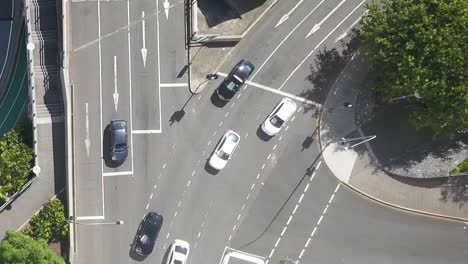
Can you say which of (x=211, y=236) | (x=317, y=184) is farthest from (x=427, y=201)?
(x=211, y=236)

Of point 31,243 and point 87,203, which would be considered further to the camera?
point 87,203

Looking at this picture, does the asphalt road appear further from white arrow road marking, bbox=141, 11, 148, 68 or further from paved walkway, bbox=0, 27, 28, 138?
paved walkway, bbox=0, 27, 28, 138

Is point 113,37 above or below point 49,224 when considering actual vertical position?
above

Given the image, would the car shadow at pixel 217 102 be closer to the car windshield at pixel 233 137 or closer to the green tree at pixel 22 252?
the car windshield at pixel 233 137

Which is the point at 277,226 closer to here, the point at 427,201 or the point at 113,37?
the point at 427,201

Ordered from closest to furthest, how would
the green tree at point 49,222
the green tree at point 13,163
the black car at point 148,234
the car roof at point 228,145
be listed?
1. the green tree at point 13,163
2. the green tree at point 49,222
3. the black car at point 148,234
4. the car roof at point 228,145

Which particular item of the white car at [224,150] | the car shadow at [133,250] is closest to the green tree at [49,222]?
the car shadow at [133,250]
